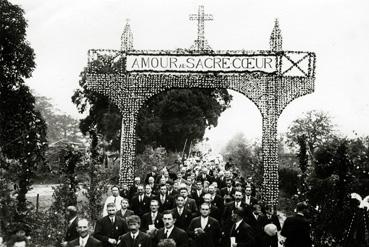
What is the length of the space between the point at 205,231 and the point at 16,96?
13659 millimetres

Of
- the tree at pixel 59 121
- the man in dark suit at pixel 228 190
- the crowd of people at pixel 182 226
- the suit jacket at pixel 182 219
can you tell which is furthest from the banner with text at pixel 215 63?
the tree at pixel 59 121

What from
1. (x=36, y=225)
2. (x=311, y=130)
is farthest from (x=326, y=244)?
(x=311, y=130)

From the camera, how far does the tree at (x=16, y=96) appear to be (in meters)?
18.2

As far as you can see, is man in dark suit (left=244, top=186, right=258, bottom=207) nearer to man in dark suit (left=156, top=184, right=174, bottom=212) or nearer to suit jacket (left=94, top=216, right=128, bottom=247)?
man in dark suit (left=156, top=184, right=174, bottom=212)

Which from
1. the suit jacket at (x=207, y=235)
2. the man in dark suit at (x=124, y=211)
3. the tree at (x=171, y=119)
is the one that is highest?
the tree at (x=171, y=119)

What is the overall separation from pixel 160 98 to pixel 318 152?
71.8 ft

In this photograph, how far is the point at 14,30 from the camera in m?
18.5

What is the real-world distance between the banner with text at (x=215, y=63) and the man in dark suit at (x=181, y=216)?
6.80 metres

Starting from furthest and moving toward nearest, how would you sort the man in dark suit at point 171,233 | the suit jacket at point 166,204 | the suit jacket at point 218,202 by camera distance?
the suit jacket at point 218,202 < the suit jacket at point 166,204 < the man in dark suit at point 171,233

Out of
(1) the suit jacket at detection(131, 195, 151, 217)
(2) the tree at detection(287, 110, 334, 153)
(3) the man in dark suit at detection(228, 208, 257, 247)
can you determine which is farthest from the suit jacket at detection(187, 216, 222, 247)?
(2) the tree at detection(287, 110, 334, 153)

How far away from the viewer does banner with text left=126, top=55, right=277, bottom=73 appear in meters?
15.5

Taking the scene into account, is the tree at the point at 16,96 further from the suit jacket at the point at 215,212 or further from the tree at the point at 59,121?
the tree at the point at 59,121

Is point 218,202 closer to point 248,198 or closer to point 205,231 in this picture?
point 248,198

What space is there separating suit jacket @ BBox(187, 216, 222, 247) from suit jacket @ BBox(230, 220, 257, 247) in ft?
1.10
